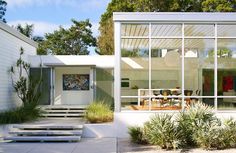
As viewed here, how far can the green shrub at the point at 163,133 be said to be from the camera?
11539mm

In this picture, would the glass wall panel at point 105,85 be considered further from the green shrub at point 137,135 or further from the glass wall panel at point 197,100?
the green shrub at point 137,135

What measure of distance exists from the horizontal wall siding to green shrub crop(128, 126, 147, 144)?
5.87 metres

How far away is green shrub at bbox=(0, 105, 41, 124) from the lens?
48.2 ft

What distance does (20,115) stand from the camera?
15.2 meters

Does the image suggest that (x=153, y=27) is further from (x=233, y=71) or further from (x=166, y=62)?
(x=233, y=71)

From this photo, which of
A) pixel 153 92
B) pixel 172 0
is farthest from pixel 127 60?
pixel 172 0

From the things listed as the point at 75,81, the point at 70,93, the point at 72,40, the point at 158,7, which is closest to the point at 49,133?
the point at 70,93

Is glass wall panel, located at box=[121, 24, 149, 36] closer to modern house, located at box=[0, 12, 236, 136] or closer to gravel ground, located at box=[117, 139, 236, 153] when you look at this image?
modern house, located at box=[0, 12, 236, 136]

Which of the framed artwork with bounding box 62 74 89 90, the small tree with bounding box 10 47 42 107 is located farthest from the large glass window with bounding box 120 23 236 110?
A: the framed artwork with bounding box 62 74 89 90

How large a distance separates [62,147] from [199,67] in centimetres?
687

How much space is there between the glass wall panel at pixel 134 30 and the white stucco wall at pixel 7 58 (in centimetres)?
486

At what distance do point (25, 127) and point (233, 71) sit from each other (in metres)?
8.35

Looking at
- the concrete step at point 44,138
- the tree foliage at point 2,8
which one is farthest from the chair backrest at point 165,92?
the tree foliage at point 2,8

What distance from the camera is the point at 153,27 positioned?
14.3 meters
